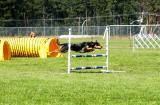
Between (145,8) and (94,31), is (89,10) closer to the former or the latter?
(145,8)

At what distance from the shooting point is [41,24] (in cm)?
8644

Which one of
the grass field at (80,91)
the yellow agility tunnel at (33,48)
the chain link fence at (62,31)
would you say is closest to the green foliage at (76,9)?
the chain link fence at (62,31)

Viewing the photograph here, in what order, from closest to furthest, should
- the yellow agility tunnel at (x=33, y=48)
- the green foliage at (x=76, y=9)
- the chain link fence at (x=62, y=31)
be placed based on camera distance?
the yellow agility tunnel at (x=33, y=48), the chain link fence at (x=62, y=31), the green foliage at (x=76, y=9)

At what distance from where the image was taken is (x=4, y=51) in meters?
28.0

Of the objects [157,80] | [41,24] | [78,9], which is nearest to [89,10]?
[78,9]

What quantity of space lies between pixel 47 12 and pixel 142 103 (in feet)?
335

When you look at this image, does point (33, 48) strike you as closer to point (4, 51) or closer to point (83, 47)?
point (4, 51)

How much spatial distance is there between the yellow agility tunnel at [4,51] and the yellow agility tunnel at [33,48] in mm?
1500

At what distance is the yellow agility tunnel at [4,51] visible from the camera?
2736 cm

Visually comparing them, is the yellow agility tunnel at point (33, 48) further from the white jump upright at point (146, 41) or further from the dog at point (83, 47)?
the white jump upright at point (146, 41)

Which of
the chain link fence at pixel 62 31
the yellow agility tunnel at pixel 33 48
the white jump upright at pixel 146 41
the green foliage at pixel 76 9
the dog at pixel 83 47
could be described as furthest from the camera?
the green foliage at pixel 76 9

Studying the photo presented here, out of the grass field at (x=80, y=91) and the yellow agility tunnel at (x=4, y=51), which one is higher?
the grass field at (x=80, y=91)

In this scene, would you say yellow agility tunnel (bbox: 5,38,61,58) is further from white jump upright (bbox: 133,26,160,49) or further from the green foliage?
the green foliage

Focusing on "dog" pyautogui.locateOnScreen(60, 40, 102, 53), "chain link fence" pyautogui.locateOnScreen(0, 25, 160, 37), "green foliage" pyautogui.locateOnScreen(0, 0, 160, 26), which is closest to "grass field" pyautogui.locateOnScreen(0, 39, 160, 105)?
"dog" pyautogui.locateOnScreen(60, 40, 102, 53)
